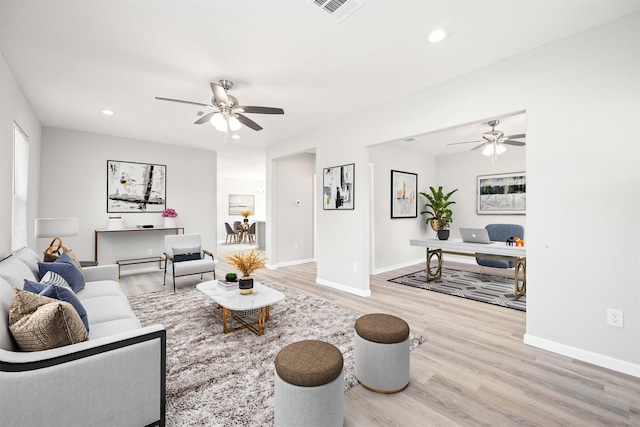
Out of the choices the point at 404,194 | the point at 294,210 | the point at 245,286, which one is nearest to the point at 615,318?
the point at 245,286

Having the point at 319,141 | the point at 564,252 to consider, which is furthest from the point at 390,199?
the point at 564,252

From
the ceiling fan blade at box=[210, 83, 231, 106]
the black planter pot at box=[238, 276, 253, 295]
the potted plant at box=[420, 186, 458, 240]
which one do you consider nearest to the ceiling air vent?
the ceiling fan blade at box=[210, 83, 231, 106]

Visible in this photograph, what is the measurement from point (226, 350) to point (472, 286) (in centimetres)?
388

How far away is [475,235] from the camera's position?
427 cm

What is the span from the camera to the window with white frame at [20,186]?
3371 mm

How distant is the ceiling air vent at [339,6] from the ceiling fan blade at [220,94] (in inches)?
46.7

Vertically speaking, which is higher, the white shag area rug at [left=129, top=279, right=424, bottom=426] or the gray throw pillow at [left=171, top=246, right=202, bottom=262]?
the gray throw pillow at [left=171, top=246, right=202, bottom=262]

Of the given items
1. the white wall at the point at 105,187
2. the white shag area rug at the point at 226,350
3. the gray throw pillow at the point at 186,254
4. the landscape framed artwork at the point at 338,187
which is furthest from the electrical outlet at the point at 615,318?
the white wall at the point at 105,187

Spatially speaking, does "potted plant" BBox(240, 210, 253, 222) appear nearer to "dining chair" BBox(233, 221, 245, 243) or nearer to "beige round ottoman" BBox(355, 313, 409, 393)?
"dining chair" BBox(233, 221, 245, 243)

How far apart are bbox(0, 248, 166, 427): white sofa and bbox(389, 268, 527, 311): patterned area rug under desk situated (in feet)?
12.9

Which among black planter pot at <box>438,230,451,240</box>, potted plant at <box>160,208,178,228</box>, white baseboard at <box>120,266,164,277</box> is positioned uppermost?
potted plant at <box>160,208,178,228</box>

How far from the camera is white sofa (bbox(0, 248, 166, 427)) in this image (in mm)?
1231

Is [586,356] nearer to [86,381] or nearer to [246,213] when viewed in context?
[86,381]

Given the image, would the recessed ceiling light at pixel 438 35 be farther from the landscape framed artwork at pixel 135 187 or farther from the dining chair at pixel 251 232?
the dining chair at pixel 251 232
